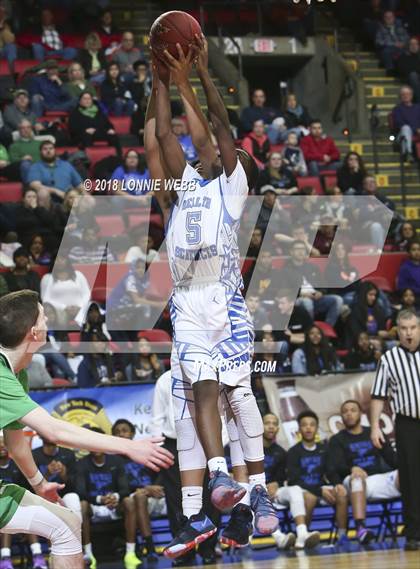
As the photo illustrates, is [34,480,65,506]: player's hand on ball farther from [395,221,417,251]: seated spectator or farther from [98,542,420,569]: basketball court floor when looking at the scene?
[395,221,417,251]: seated spectator

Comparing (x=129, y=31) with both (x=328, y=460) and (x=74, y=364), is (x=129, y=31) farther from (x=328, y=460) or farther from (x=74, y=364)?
(x=328, y=460)

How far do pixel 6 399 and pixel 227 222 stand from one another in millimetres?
1757

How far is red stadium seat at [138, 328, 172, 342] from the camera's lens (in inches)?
502

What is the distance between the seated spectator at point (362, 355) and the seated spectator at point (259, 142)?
3582 millimetres

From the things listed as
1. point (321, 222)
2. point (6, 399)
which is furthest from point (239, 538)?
point (321, 222)

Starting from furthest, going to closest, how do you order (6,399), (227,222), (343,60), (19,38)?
(343,60), (19,38), (227,222), (6,399)

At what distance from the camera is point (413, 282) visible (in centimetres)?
1502

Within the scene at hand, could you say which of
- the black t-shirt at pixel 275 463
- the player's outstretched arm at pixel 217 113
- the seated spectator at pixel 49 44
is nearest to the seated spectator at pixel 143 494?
the black t-shirt at pixel 275 463

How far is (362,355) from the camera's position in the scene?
44.0 ft

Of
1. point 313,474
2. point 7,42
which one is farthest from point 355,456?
point 7,42

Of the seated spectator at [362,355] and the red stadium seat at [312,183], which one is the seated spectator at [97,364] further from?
the red stadium seat at [312,183]

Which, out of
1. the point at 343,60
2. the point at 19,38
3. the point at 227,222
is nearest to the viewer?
the point at 227,222

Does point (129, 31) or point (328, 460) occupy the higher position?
point (129, 31)

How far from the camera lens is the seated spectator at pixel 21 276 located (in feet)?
42.0
